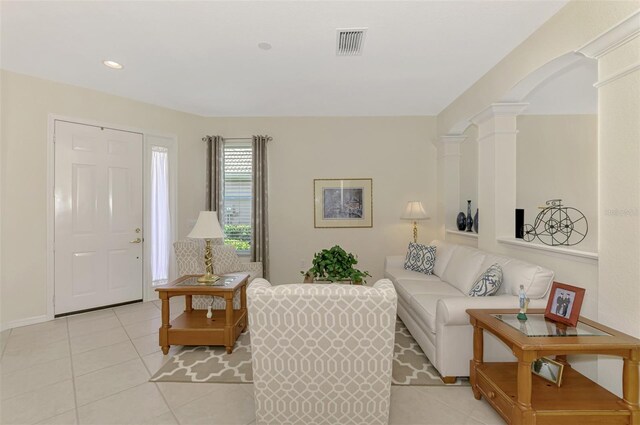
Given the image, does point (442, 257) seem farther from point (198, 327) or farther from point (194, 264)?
point (194, 264)

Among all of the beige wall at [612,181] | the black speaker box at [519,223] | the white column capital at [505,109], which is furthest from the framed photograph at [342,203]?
the beige wall at [612,181]

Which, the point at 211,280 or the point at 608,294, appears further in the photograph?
the point at 211,280

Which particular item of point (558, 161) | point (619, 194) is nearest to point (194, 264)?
point (619, 194)

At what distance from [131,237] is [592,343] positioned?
16.9 ft

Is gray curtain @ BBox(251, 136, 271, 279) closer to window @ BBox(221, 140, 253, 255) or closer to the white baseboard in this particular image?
window @ BBox(221, 140, 253, 255)

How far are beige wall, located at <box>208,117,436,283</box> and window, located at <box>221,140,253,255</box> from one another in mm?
285

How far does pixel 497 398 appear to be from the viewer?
1.95 m

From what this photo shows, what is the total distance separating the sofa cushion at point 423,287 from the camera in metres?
3.16

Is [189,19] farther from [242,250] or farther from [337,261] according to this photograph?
[242,250]

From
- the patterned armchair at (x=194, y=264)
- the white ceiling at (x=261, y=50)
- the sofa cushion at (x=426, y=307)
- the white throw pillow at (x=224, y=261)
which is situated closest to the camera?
the white ceiling at (x=261, y=50)

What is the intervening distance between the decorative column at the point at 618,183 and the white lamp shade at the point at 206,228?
3.24 m

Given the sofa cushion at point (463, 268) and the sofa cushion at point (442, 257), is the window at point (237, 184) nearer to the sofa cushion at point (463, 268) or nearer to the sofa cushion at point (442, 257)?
the sofa cushion at point (442, 257)

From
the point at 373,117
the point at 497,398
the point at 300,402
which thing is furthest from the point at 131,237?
the point at 497,398

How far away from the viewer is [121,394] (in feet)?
7.37
